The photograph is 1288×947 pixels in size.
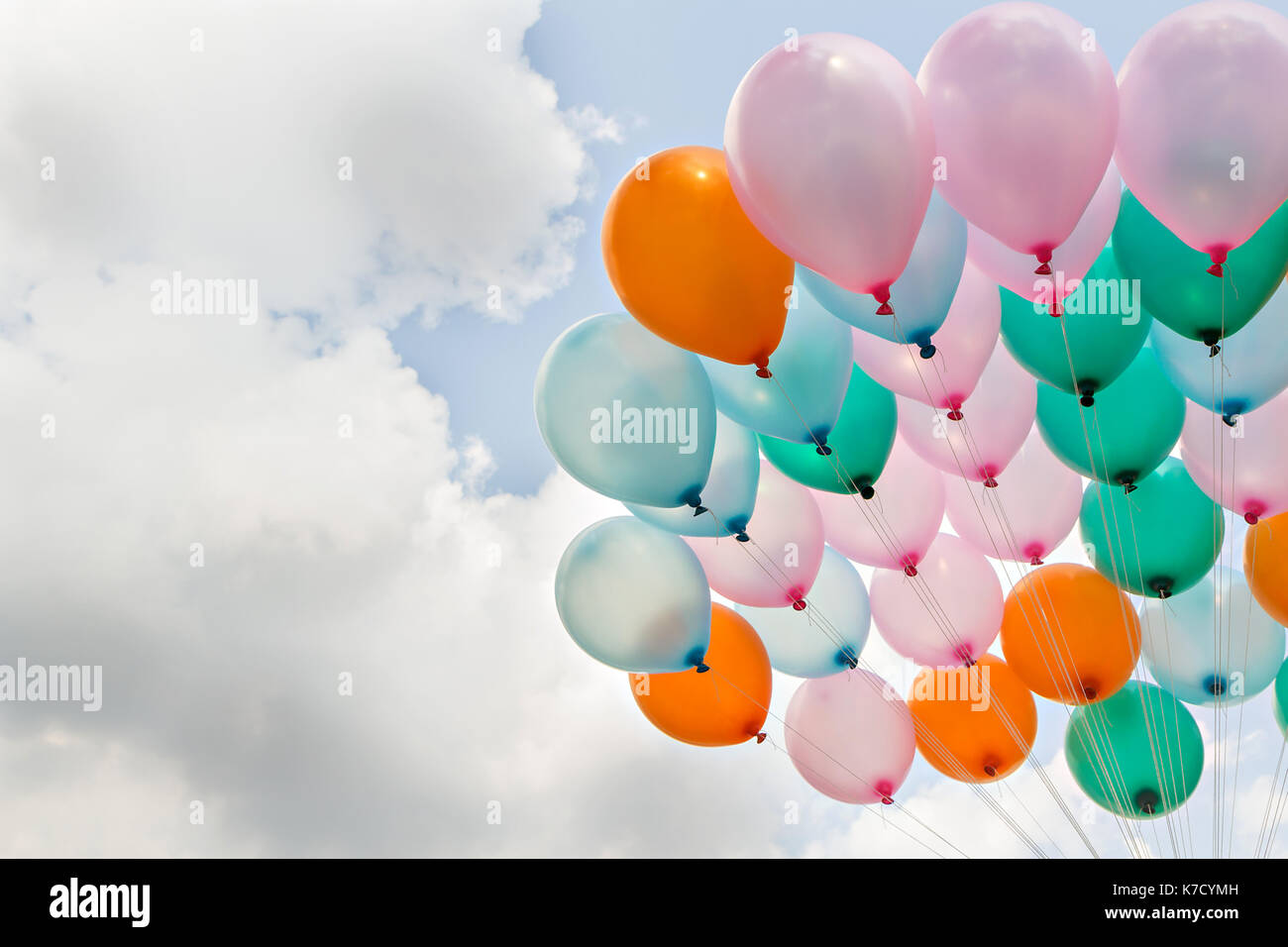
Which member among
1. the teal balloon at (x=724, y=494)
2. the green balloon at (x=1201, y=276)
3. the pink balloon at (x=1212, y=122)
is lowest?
the teal balloon at (x=724, y=494)

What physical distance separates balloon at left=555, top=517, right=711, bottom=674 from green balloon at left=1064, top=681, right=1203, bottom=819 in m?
1.72

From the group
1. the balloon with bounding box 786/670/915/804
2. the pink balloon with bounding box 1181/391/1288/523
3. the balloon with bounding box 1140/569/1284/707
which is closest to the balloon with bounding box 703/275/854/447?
the balloon with bounding box 786/670/915/804

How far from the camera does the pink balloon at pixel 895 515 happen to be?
161 inches

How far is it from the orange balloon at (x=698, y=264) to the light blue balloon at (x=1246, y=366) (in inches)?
64.2

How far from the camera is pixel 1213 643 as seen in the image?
4156 millimetres

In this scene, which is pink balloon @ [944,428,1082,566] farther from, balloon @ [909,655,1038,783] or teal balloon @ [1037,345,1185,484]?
balloon @ [909,655,1038,783]

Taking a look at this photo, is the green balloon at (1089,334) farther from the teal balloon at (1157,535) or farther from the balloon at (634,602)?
the balloon at (634,602)

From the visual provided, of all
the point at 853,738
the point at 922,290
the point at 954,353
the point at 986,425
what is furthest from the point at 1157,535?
the point at 922,290

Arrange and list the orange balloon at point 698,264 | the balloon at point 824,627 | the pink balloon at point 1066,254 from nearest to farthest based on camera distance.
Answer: the orange balloon at point 698,264 < the pink balloon at point 1066,254 < the balloon at point 824,627

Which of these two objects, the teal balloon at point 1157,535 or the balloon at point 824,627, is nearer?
the teal balloon at point 1157,535

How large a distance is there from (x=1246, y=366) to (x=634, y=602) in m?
2.39

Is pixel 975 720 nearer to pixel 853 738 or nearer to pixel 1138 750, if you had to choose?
pixel 853 738

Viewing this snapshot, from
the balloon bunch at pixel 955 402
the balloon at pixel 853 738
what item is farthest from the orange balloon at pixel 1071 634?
the balloon at pixel 853 738
